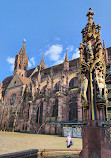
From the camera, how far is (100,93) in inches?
136

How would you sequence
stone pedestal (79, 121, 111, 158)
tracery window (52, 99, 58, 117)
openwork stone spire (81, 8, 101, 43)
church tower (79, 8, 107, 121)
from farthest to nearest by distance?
1. tracery window (52, 99, 58, 117)
2. openwork stone spire (81, 8, 101, 43)
3. church tower (79, 8, 107, 121)
4. stone pedestal (79, 121, 111, 158)

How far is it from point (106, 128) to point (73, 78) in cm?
2475

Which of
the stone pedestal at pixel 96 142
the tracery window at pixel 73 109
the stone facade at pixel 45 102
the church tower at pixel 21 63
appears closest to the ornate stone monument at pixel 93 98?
the stone pedestal at pixel 96 142

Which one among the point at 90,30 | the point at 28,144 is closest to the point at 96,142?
the point at 90,30

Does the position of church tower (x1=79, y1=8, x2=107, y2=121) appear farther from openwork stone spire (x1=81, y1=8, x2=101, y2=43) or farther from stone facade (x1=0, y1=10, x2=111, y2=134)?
stone facade (x1=0, y1=10, x2=111, y2=134)

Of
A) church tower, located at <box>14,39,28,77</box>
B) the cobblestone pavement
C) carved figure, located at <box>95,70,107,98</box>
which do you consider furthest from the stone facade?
carved figure, located at <box>95,70,107,98</box>

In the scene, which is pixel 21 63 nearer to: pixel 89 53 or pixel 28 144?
pixel 28 144

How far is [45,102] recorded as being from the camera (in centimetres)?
2470

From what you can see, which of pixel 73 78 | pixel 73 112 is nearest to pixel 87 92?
pixel 73 112

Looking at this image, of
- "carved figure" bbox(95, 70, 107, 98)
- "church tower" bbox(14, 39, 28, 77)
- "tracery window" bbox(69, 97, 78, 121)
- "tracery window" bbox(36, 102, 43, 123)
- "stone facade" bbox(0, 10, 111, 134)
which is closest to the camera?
"carved figure" bbox(95, 70, 107, 98)

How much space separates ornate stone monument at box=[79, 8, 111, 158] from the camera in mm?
3030

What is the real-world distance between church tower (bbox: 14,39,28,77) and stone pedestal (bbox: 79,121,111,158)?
39.6 meters

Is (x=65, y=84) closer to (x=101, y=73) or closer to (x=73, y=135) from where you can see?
(x=73, y=135)

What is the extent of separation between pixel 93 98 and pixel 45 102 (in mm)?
21762
